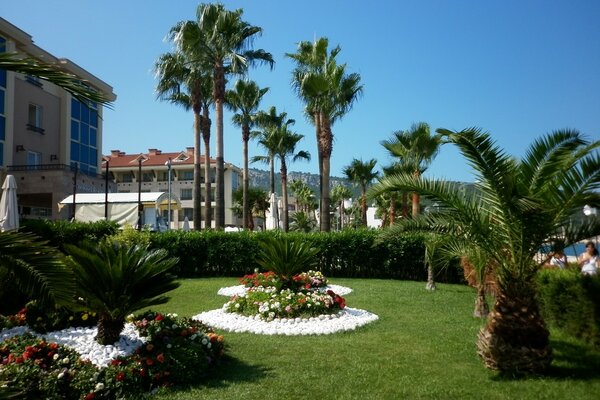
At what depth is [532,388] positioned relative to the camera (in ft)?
18.2

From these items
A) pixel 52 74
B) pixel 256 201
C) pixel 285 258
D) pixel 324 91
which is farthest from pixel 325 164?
pixel 256 201

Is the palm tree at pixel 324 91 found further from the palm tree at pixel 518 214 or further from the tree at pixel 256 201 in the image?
the tree at pixel 256 201

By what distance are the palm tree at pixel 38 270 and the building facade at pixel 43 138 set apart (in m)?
25.9

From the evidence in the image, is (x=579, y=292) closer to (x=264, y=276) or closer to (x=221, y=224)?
(x=264, y=276)

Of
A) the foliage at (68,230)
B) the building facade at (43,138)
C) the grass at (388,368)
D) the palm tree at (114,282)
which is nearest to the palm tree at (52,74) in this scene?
the palm tree at (114,282)

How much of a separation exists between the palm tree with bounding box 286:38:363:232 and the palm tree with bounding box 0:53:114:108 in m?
18.8

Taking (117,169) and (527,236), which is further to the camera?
(117,169)

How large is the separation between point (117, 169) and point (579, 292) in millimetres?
59457

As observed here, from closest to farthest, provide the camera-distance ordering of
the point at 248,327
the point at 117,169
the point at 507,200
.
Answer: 1. the point at 507,200
2. the point at 248,327
3. the point at 117,169

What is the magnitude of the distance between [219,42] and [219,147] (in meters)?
4.99

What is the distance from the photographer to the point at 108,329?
6289mm

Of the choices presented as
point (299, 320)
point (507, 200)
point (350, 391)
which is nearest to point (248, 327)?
point (299, 320)

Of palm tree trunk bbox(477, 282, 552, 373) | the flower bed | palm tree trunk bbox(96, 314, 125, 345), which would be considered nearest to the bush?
palm tree trunk bbox(477, 282, 552, 373)

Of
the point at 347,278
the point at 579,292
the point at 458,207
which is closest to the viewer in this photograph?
the point at 458,207
